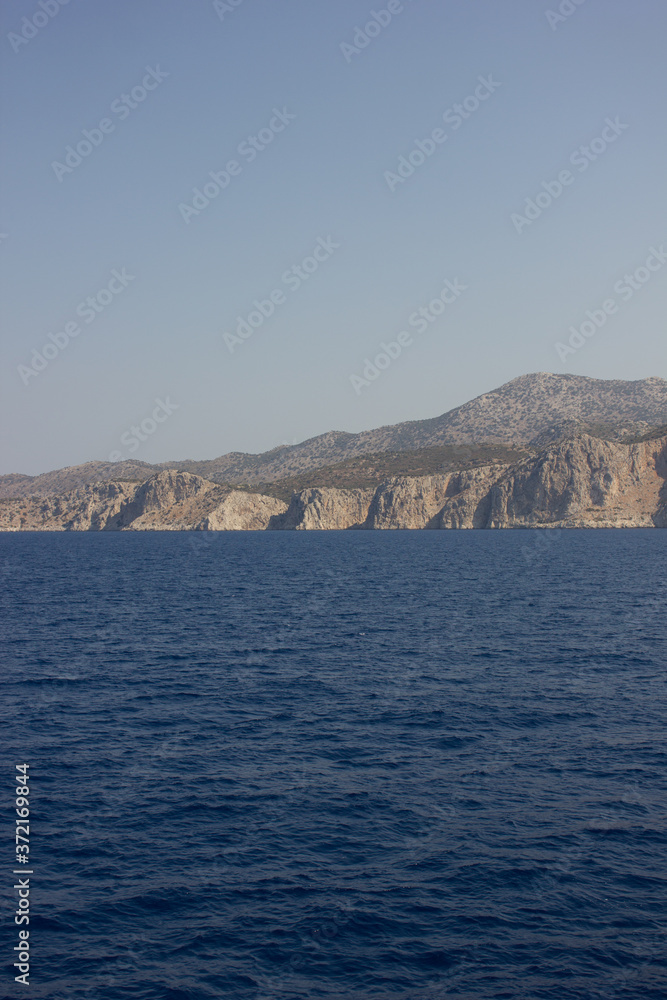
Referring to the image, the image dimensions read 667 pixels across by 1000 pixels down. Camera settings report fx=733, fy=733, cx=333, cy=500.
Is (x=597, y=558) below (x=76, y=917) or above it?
above

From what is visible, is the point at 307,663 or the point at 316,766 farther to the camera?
the point at 307,663

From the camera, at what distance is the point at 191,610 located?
72.2 metres

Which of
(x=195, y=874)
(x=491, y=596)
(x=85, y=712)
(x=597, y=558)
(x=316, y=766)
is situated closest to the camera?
(x=195, y=874)

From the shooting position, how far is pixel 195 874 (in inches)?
840

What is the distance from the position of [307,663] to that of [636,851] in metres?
27.2

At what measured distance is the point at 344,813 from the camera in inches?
979

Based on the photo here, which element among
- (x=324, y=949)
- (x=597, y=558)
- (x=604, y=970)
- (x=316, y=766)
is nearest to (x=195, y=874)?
(x=324, y=949)

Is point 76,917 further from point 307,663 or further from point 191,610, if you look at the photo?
point 191,610

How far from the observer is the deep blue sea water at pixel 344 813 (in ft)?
57.6

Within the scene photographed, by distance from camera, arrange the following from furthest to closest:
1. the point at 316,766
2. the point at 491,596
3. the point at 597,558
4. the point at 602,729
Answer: the point at 597,558, the point at 491,596, the point at 602,729, the point at 316,766

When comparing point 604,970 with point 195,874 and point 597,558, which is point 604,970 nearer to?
point 195,874

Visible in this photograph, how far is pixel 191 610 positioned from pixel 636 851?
5513 cm

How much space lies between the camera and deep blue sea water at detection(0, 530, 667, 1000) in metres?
17.5

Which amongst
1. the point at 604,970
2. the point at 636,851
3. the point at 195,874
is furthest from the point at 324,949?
the point at 636,851
